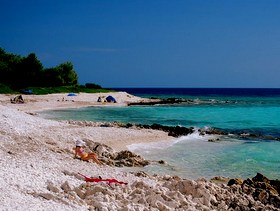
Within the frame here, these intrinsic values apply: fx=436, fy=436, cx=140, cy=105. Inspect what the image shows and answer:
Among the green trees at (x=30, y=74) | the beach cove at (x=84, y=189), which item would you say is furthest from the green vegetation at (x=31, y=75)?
the beach cove at (x=84, y=189)

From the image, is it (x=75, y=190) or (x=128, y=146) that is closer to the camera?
(x=75, y=190)

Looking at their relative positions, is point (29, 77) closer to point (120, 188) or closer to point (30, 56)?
point (30, 56)

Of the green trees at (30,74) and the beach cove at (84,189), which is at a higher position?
the green trees at (30,74)

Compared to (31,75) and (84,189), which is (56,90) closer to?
(31,75)

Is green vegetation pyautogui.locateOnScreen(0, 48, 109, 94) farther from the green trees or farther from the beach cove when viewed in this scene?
the beach cove

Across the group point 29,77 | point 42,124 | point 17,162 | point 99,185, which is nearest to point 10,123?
point 42,124

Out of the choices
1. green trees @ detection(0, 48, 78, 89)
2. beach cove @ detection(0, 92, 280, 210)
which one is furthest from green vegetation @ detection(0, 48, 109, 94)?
beach cove @ detection(0, 92, 280, 210)

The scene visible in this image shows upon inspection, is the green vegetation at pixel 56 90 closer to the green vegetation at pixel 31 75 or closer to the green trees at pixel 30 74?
the green vegetation at pixel 31 75

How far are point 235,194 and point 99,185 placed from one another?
11.7 ft

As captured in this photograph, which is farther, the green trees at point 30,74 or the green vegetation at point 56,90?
the green trees at point 30,74

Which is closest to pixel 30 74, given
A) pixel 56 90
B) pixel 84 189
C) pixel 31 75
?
pixel 31 75

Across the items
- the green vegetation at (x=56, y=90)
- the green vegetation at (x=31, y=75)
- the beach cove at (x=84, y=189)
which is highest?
the green vegetation at (x=31, y=75)

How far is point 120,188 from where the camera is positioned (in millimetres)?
10688

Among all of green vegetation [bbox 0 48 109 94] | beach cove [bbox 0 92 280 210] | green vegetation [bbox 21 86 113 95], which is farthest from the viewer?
green vegetation [bbox 0 48 109 94]
